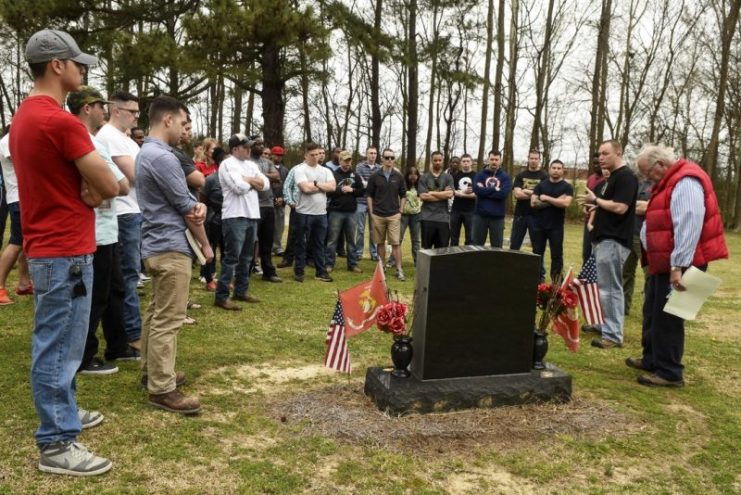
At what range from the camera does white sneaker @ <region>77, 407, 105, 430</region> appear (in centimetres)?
360

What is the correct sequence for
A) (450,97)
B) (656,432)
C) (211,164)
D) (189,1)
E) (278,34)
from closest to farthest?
1. (656,432)
2. (211,164)
3. (278,34)
4. (189,1)
5. (450,97)

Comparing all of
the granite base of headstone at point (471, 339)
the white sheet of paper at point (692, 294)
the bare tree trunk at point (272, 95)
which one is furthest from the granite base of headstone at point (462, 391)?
the bare tree trunk at point (272, 95)

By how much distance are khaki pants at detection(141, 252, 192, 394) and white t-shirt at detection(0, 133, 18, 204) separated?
2916 millimetres

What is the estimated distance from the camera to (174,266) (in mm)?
3832

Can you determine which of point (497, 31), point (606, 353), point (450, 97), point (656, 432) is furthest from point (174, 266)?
point (450, 97)

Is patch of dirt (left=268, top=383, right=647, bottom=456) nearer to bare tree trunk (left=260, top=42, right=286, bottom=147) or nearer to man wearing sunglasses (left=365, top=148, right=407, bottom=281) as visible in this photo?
man wearing sunglasses (left=365, top=148, right=407, bottom=281)

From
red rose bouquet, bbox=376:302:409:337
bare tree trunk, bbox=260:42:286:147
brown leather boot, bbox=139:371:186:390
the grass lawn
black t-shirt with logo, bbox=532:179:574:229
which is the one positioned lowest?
the grass lawn

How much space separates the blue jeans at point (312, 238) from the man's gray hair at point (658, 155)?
16.1 ft

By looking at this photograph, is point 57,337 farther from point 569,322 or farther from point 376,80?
point 376,80

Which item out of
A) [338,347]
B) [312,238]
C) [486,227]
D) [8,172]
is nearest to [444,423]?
[338,347]

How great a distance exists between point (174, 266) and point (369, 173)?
278 inches

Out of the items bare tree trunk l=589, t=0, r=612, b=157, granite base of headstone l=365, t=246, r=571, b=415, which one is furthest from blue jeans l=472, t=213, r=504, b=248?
bare tree trunk l=589, t=0, r=612, b=157

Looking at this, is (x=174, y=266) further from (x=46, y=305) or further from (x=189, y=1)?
(x=189, y=1)

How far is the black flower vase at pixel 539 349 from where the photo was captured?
444 cm
